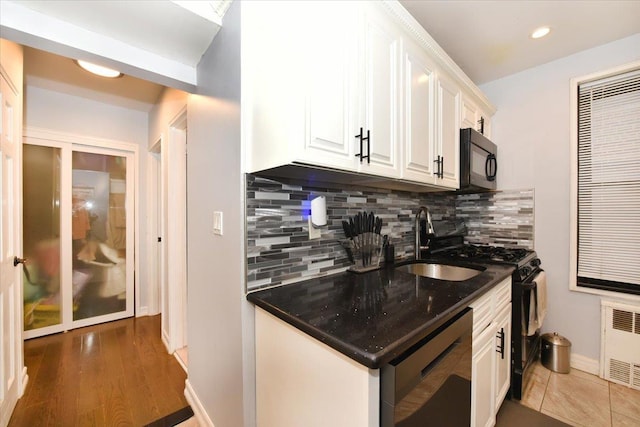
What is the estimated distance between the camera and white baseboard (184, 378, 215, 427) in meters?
1.55

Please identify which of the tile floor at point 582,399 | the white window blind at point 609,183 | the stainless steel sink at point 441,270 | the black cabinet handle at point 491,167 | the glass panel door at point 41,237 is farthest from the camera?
the glass panel door at point 41,237

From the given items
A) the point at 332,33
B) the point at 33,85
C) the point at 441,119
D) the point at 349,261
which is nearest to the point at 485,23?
the point at 441,119

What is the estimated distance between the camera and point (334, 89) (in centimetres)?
106

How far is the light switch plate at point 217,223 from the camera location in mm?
1366

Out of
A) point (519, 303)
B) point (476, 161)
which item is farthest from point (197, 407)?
point (476, 161)

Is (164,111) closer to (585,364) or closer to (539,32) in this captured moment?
(539,32)

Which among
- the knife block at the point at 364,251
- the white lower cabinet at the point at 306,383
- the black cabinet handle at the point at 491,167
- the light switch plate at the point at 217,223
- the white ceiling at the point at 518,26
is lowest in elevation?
the white lower cabinet at the point at 306,383

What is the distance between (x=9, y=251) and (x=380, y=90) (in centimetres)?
238

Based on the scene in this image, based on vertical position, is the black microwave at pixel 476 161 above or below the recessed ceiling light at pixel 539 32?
below

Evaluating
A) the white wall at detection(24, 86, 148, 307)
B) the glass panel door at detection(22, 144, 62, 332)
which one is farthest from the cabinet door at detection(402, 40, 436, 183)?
the glass panel door at detection(22, 144, 62, 332)

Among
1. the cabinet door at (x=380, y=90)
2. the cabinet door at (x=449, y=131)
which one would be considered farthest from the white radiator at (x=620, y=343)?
the cabinet door at (x=380, y=90)

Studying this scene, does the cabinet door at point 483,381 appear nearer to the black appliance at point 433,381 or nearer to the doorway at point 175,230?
the black appliance at point 433,381

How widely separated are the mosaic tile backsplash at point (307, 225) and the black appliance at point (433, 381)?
0.69 metres

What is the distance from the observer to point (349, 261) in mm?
1643
